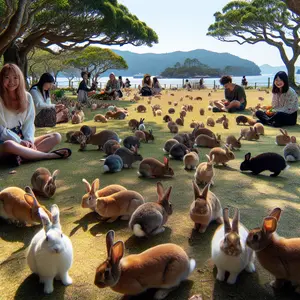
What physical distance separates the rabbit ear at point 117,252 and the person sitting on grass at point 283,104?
8148 millimetres

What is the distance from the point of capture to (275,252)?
207 centimetres

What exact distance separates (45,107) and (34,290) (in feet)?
18.9

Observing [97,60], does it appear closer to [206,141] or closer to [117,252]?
[206,141]

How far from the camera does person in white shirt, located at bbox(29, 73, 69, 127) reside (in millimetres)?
7211

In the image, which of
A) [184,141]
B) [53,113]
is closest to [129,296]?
[184,141]

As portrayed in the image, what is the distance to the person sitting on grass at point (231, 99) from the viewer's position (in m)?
12.5

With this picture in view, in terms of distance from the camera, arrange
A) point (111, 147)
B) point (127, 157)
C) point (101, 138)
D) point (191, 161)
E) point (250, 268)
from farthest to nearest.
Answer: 1. point (101, 138)
2. point (111, 147)
3. point (127, 157)
4. point (191, 161)
5. point (250, 268)

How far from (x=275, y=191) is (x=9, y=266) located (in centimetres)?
295

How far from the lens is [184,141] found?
6043 mm

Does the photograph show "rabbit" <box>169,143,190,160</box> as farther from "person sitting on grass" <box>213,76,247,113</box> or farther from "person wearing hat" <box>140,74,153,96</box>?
"person wearing hat" <box>140,74,153,96</box>

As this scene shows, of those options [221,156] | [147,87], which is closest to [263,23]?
[147,87]

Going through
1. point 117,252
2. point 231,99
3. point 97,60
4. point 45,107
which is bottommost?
point 117,252

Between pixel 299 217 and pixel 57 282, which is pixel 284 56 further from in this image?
pixel 57 282

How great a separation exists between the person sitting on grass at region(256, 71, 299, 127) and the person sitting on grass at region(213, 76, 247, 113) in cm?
300
